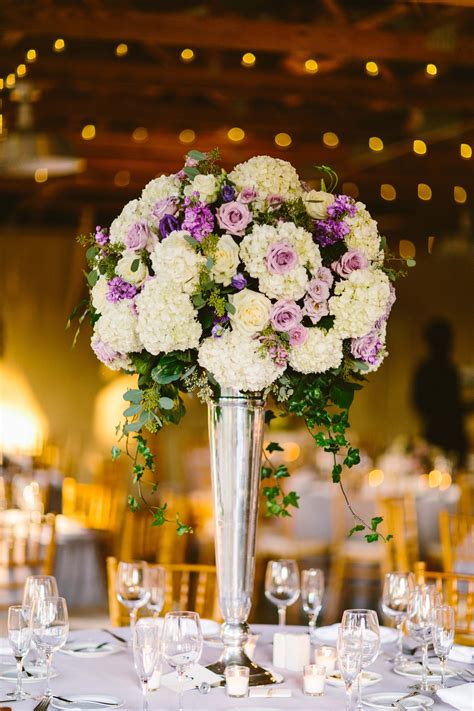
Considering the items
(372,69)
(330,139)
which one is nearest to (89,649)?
(372,69)

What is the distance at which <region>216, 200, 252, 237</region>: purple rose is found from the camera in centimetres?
228

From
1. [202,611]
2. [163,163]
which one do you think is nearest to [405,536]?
[202,611]

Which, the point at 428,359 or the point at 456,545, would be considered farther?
the point at 428,359

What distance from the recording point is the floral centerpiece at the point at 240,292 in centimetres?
226

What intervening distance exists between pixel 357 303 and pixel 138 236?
1.66ft

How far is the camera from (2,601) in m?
4.82

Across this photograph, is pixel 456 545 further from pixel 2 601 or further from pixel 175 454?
pixel 175 454

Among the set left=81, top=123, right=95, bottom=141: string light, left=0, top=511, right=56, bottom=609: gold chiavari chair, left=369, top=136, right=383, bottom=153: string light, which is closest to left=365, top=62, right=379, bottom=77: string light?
left=369, top=136, right=383, bottom=153: string light

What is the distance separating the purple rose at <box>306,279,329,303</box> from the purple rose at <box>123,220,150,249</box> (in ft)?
1.24

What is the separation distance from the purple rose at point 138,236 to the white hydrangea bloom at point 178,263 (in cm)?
7

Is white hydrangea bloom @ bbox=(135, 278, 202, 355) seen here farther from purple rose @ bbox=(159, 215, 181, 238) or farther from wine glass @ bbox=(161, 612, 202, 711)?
wine glass @ bbox=(161, 612, 202, 711)

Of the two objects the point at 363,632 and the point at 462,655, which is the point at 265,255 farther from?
the point at 462,655

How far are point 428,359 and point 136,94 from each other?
4.79 metres

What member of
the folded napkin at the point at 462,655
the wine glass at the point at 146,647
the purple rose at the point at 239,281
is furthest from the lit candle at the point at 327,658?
the purple rose at the point at 239,281
